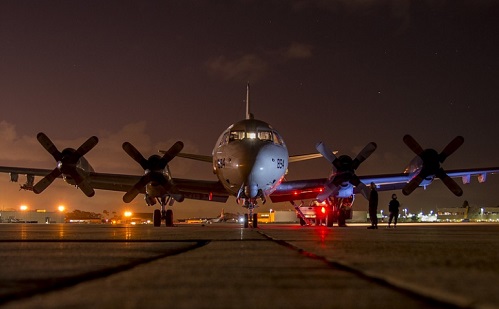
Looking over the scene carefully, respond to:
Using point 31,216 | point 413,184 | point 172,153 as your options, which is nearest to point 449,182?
point 413,184

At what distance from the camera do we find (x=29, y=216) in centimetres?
10694

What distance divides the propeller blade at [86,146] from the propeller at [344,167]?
12134 millimetres

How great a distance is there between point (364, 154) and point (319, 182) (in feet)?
9.75

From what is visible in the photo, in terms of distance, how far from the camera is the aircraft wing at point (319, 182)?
30.6 metres

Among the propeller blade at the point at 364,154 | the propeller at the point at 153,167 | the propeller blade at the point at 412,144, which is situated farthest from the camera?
the propeller blade at the point at 412,144

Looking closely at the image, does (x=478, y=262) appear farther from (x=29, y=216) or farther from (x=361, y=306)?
(x=29, y=216)

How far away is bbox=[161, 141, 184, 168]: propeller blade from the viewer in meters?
28.5

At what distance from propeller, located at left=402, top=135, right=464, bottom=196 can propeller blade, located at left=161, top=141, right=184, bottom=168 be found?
12062mm

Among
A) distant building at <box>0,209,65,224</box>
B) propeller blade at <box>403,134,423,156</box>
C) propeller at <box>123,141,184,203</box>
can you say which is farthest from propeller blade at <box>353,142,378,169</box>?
distant building at <box>0,209,65,224</box>

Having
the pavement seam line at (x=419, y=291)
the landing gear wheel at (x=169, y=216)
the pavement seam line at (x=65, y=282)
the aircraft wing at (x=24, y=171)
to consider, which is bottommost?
the landing gear wheel at (x=169, y=216)

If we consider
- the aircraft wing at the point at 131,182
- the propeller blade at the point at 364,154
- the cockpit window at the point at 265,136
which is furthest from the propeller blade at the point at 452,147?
the aircraft wing at the point at 131,182

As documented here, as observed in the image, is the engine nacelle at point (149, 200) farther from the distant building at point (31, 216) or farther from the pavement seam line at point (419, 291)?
the distant building at point (31, 216)

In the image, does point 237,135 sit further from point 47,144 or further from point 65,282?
point 65,282

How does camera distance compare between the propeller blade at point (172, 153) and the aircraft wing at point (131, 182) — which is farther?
the aircraft wing at point (131, 182)
